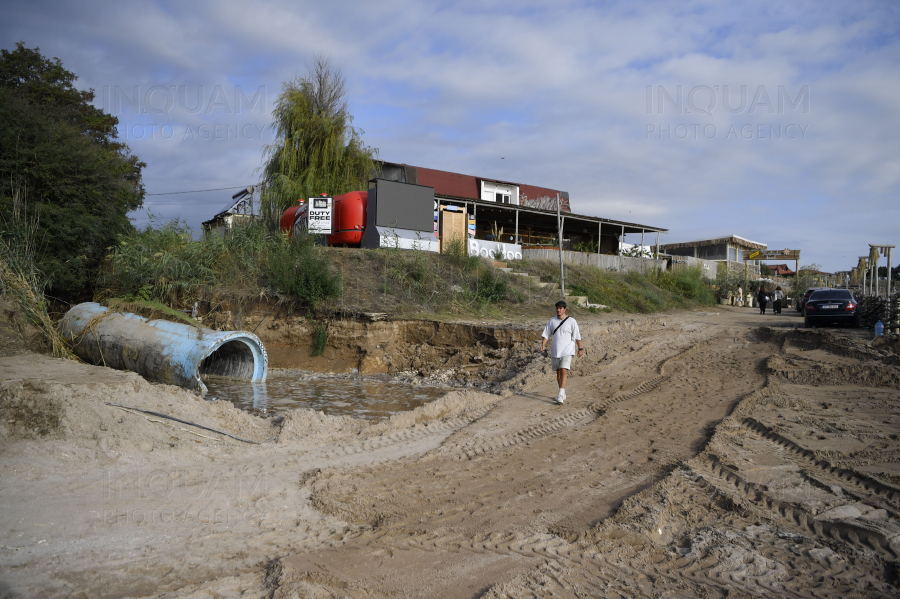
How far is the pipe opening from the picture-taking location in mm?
11703

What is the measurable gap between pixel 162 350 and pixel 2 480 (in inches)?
239

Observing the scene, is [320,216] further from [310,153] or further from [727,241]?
[727,241]

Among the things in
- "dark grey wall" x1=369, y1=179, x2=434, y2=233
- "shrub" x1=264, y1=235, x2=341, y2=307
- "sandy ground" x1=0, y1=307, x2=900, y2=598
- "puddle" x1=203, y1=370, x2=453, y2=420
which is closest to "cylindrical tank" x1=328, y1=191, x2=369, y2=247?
"dark grey wall" x1=369, y1=179, x2=434, y2=233

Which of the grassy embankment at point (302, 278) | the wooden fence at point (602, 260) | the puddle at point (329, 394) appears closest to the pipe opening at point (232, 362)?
the puddle at point (329, 394)

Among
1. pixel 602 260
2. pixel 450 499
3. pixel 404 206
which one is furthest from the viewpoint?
pixel 602 260

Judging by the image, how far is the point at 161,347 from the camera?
10.2 metres

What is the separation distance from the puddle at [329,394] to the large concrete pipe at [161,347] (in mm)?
474

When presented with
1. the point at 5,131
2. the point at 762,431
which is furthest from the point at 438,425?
the point at 5,131

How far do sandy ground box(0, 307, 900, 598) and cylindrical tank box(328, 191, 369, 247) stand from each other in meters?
10.9

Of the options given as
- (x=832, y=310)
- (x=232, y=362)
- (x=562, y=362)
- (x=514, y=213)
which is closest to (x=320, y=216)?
(x=232, y=362)

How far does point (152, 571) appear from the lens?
3240 millimetres

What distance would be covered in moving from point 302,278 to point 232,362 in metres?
3.59

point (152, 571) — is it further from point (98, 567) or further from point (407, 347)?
point (407, 347)

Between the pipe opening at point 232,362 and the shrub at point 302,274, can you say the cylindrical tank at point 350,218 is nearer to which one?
the shrub at point 302,274
